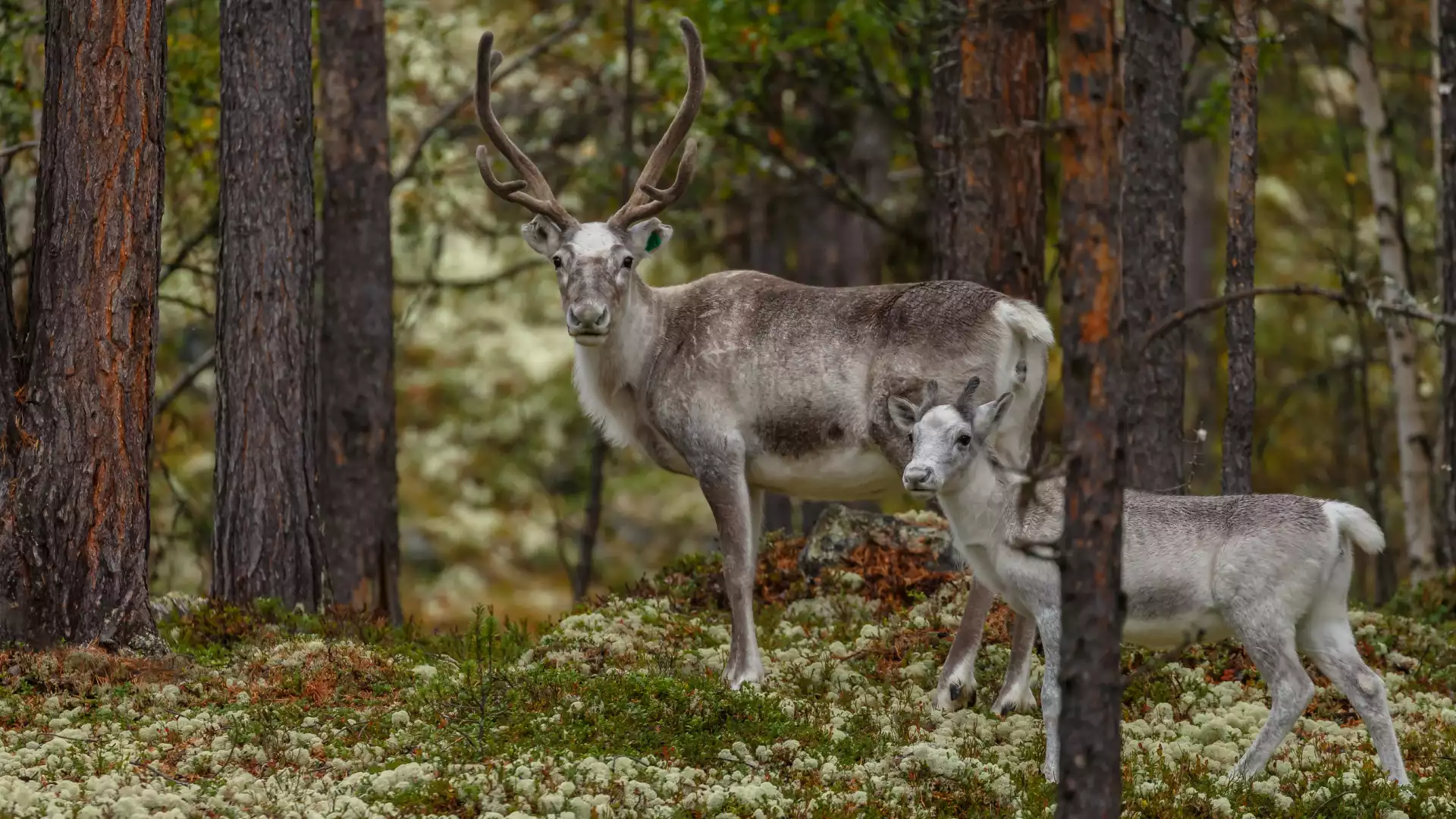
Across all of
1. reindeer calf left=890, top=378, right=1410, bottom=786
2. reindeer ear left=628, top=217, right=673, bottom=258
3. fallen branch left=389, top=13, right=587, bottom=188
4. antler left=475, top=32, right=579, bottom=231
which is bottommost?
reindeer calf left=890, top=378, right=1410, bottom=786

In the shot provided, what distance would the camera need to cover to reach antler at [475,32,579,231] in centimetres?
1113

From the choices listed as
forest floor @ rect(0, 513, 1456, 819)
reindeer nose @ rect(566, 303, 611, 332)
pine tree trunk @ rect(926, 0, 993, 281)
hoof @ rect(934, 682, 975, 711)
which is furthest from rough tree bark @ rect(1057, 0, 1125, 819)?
pine tree trunk @ rect(926, 0, 993, 281)

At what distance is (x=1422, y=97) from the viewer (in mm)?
27594

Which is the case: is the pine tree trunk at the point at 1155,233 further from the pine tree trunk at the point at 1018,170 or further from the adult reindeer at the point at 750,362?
the adult reindeer at the point at 750,362

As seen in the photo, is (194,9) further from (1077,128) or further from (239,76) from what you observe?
(1077,128)

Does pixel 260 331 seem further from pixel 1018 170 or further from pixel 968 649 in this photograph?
pixel 1018 170

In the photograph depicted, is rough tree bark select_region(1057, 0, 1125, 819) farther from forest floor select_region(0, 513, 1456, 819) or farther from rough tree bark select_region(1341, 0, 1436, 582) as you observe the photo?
rough tree bark select_region(1341, 0, 1436, 582)

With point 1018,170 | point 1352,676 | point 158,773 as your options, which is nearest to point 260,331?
point 158,773

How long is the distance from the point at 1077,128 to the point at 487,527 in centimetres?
2314

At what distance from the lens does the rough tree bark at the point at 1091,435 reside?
6.35m

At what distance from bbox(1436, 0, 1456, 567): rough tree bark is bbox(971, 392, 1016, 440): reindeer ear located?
21.9ft

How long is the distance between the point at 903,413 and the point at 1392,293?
33.2 feet

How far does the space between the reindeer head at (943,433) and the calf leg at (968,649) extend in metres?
1.32

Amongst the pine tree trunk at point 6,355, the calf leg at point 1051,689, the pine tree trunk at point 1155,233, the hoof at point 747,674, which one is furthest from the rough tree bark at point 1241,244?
the pine tree trunk at point 6,355
